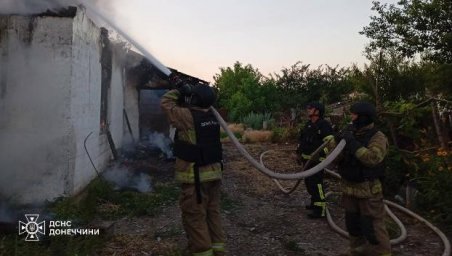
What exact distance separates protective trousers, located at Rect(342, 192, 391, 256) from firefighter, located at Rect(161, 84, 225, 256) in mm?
1485

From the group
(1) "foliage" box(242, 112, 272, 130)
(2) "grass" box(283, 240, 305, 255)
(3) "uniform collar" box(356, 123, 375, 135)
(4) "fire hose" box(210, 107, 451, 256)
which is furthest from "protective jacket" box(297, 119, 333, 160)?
(1) "foliage" box(242, 112, 272, 130)

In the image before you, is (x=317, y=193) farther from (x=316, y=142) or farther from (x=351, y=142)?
(x=351, y=142)

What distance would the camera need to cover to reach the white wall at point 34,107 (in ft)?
19.6

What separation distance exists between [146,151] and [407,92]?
10057 mm

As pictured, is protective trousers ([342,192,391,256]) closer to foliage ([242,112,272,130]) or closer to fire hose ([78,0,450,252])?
fire hose ([78,0,450,252])

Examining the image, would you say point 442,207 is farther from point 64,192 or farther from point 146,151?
point 146,151

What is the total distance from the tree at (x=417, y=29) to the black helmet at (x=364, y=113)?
26.2 ft

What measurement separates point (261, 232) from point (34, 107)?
3928 millimetres

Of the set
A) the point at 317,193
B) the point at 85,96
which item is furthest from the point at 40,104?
the point at 317,193

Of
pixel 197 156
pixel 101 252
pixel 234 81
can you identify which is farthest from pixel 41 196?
pixel 234 81

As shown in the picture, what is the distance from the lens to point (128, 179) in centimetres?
803

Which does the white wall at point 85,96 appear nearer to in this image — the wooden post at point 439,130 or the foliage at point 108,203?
the foliage at point 108,203

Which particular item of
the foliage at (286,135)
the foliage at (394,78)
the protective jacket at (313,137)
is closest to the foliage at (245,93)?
the foliage at (286,135)

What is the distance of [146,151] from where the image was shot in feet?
38.6
